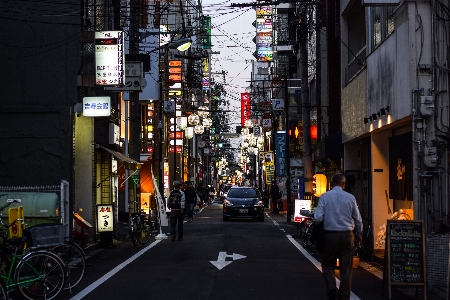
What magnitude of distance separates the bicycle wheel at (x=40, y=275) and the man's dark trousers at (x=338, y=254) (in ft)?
14.6

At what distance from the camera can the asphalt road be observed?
1396 cm

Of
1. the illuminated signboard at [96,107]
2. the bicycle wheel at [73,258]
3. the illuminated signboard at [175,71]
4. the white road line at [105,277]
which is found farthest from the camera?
the illuminated signboard at [175,71]

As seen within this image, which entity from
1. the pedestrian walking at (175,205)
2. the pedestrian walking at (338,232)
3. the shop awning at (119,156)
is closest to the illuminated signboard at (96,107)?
the shop awning at (119,156)

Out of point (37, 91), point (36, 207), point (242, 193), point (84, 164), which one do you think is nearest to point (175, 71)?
point (242, 193)

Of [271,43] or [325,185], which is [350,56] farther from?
[271,43]

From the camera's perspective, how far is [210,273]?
17.0m

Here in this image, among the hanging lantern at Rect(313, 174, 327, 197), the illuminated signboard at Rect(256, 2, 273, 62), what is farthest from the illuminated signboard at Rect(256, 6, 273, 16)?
the hanging lantern at Rect(313, 174, 327, 197)

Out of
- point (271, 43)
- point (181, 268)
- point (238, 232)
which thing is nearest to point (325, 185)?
point (238, 232)

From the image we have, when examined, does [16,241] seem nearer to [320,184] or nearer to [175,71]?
[320,184]

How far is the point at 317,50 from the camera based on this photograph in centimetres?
4700

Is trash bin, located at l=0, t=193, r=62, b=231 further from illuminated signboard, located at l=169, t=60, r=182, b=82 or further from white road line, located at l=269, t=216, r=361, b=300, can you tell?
illuminated signboard, located at l=169, t=60, r=182, b=82

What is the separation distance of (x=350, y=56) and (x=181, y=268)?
13.1 m

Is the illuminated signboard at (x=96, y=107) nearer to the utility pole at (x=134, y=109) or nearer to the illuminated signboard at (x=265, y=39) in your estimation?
the utility pole at (x=134, y=109)

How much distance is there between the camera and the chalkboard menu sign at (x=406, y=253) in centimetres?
1358
